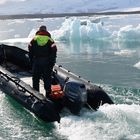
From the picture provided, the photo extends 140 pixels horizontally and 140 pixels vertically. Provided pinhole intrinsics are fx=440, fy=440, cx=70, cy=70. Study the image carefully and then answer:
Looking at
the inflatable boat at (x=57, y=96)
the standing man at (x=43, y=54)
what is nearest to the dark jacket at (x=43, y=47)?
the standing man at (x=43, y=54)

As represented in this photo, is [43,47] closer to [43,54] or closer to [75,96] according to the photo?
[43,54]

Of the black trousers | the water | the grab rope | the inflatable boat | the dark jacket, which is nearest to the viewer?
the water

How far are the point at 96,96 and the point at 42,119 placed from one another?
1.12 meters

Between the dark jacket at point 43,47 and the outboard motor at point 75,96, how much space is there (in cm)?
67

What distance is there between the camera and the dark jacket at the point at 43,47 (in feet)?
24.6

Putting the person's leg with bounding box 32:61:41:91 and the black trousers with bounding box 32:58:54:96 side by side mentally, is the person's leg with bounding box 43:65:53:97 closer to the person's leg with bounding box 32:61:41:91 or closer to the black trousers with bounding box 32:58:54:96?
the black trousers with bounding box 32:58:54:96

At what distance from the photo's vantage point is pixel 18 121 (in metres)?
7.37

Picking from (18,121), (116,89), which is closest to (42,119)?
(18,121)

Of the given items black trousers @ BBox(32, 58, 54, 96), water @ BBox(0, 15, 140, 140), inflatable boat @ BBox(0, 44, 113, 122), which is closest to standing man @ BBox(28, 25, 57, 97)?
black trousers @ BBox(32, 58, 54, 96)

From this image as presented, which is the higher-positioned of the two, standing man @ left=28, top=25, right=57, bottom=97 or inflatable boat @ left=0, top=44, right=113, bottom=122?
standing man @ left=28, top=25, right=57, bottom=97

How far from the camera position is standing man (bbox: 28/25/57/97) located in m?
7.49

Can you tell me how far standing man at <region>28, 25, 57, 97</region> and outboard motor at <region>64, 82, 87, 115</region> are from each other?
0.54 m

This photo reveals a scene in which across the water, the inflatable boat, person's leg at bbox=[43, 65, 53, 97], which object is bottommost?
the water

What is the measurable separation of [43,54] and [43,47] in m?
0.13
